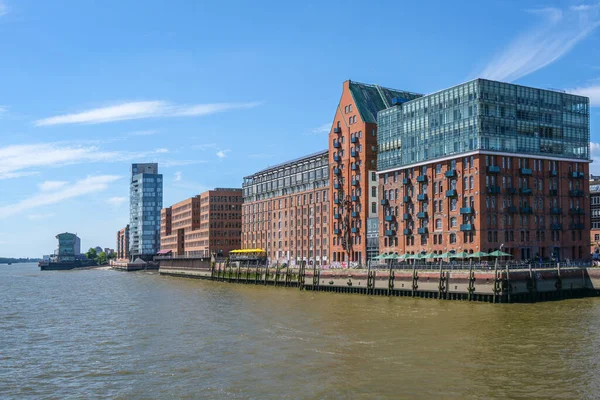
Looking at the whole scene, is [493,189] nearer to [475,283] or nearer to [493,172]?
[493,172]

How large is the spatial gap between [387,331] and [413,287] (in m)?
41.4

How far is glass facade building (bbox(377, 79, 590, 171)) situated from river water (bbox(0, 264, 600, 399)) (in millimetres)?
43698

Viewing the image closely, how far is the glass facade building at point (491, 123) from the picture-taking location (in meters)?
127

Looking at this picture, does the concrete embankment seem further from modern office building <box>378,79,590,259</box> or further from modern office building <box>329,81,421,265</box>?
modern office building <box>329,81,421,265</box>

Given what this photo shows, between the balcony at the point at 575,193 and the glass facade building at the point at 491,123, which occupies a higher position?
the glass facade building at the point at 491,123

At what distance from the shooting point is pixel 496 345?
191ft

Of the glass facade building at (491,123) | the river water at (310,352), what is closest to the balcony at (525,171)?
the glass facade building at (491,123)

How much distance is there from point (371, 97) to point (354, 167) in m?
20.2

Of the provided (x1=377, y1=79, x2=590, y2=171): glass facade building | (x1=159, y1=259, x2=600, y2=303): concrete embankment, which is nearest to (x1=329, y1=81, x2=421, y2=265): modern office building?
(x1=377, y1=79, x2=590, y2=171): glass facade building

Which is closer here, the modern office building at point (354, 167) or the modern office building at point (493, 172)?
the modern office building at point (493, 172)

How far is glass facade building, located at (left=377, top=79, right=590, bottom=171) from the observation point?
5010 inches

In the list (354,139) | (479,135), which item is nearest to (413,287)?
(479,135)

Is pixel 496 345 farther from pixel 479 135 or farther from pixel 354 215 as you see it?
pixel 354 215

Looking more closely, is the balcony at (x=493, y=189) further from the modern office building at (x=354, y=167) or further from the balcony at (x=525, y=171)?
the modern office building at (x=354, y=167)
